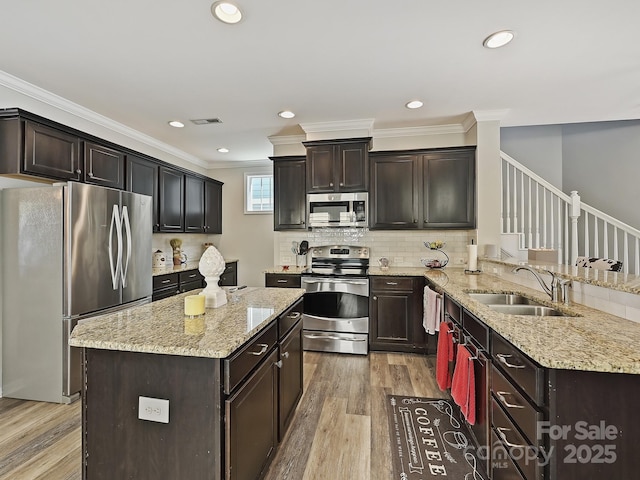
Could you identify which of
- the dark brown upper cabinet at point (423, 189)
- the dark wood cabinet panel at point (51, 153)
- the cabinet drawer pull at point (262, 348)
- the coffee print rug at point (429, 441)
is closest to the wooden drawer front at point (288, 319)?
the cabinet drawer pull at point (262, 348)

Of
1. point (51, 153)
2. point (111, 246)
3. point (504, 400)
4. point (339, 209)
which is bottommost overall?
point (504, 400)

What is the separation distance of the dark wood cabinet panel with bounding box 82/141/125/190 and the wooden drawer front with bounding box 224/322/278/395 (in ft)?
8.80

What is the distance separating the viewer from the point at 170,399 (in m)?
1.26

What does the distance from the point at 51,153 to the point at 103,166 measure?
55cm

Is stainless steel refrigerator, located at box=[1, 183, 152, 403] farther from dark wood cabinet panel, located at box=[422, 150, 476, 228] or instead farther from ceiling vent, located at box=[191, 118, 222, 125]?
dark wood cabinet panel, located at box=[422, 150, 476, 228]

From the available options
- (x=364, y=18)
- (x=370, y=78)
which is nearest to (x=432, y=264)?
(x=370, y=78)

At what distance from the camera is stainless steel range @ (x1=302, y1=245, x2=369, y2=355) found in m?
3.68

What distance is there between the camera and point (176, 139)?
4.54m

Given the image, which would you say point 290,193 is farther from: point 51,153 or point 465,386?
point 465,386

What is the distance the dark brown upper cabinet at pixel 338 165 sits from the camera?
13.1 feet

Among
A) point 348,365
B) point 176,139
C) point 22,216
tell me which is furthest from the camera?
point 176,139

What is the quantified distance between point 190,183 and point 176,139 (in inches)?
25.9

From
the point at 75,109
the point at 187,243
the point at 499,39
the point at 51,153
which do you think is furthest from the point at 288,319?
the point at 187,243

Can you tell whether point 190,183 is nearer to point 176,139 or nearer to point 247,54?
point 176,139
